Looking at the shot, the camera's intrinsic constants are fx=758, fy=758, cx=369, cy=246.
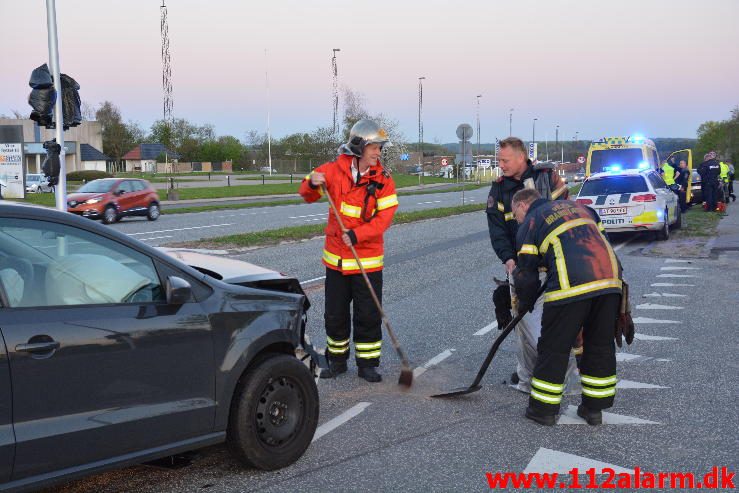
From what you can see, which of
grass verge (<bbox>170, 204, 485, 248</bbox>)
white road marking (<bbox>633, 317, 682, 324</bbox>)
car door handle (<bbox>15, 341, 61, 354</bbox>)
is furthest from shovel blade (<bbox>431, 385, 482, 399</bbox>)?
grass verge (<bbox>170, 204, 485, 248</bbox>)

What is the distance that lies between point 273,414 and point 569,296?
1.98 meters

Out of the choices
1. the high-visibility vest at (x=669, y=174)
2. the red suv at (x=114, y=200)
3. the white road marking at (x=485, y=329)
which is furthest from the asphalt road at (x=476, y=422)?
the red suv at (x=114, y=200)

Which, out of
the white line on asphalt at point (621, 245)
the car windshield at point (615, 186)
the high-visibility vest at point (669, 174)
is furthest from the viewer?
the high-visibility vest at point (669, 174)

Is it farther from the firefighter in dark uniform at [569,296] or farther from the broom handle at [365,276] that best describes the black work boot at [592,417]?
the broom handle at [365,276]

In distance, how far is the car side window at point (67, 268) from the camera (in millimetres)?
3293

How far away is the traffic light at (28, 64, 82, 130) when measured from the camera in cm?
970

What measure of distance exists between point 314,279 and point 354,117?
5328 centimetres

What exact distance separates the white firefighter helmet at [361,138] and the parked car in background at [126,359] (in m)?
1.72

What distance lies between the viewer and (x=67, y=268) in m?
3.52

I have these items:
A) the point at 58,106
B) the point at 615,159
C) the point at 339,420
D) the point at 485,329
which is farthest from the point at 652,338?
the point at 615,159

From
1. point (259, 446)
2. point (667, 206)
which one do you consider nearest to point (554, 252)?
point (259, 446)

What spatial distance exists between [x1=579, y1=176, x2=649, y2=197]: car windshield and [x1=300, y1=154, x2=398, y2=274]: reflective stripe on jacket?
434 inches

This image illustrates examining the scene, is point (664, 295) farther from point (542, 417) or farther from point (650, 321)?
point (542, 417)

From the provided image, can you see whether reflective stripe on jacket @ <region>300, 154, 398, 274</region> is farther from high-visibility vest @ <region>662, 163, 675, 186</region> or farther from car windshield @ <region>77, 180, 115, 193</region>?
car windshield @ <region>77, 180, 115, 193</region>
